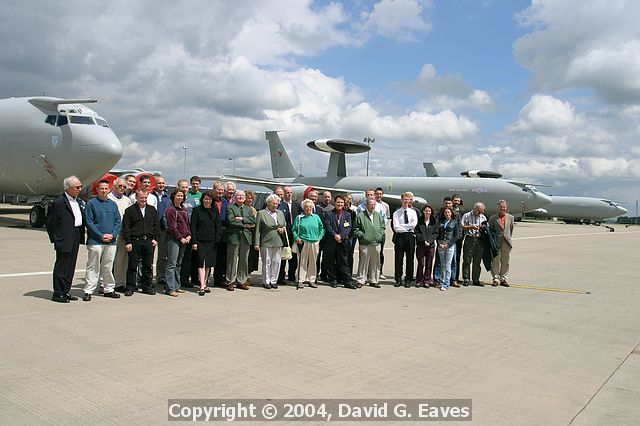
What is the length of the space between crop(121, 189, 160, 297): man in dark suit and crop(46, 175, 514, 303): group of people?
0.02 metres

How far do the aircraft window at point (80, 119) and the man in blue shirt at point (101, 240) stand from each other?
11.2 metres

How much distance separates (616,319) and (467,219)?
345 centimetres

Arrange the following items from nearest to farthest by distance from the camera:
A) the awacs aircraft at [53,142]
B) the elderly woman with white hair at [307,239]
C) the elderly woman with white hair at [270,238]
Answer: the elderly woman with white hair at [270,238] → the elderly woman with white hair at [307,239] → the awacs aircraft at [53,142]

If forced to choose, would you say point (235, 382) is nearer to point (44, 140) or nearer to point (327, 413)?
point (327, 413)

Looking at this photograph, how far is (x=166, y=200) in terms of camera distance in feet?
29.3

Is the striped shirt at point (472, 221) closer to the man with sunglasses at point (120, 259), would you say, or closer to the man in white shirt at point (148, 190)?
the man in white shirt at point (148, 190)

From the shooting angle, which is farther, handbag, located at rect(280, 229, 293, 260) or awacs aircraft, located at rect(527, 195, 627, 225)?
awacs aircraft, located at rect(527, 195, 627, 225)

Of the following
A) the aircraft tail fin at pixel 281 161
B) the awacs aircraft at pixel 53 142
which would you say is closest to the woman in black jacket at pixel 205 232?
the awacs aircraft at pixel 53 142

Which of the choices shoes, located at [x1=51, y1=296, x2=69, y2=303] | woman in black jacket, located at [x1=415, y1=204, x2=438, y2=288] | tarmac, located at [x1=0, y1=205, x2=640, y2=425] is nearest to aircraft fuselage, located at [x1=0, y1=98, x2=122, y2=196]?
tarmac, located at [x1=0, y1=205, x2=640, y2=425]

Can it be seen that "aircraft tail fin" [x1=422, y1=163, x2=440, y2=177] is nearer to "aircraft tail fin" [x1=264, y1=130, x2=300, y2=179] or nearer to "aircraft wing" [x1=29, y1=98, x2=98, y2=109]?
"aircraft tail fin" [x1=264, y1=130, x2=300, y2=179]

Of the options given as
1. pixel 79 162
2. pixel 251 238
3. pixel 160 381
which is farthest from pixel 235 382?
pixel 79 162

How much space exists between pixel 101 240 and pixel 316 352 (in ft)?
13.2

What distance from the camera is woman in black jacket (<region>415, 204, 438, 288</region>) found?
9758mm

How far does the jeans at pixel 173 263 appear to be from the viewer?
8.07 metres
